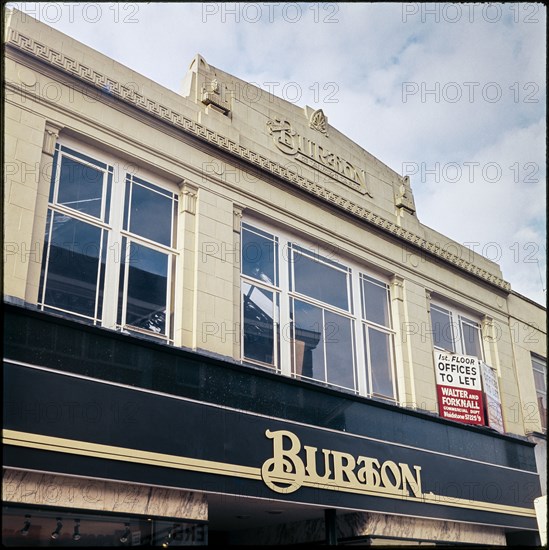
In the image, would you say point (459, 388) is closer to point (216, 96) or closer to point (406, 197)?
point (406, 197)

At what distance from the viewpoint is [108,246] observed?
11.9 m

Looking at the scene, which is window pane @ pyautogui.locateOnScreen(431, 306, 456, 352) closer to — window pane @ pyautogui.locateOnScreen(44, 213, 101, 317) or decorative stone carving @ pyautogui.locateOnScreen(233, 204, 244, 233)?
decorative stone carving @ pyautogui.locateOnScreen(233, 204, 244, 233)

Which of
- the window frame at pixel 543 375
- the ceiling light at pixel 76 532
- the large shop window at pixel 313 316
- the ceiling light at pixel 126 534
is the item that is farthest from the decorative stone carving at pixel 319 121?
the ceiling light at pixel 76 532

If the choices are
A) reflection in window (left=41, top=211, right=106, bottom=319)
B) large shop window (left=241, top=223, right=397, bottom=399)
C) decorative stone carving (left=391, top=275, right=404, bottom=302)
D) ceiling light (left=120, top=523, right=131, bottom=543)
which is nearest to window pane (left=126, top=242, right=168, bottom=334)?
reflection in window (left=41, top=211, right=106, bottom=319)

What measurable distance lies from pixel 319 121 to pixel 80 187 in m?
7.26

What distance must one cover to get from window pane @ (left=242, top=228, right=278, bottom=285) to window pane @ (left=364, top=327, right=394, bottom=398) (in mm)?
2986

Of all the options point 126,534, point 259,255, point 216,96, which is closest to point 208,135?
point 216,96

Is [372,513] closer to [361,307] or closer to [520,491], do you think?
[361,307]

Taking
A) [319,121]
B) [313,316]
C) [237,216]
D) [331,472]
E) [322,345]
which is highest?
[319,121]

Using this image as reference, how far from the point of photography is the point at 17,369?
9.44 metres

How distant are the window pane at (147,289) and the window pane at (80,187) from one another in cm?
99

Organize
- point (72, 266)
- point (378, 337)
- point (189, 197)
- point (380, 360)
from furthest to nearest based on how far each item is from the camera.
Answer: point (378, 337) → point (380, 360) → point (189, 197) → point (72, 266)

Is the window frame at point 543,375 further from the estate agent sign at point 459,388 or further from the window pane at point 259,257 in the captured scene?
the window pane at point 259,257

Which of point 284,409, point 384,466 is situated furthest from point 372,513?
point 284,409
